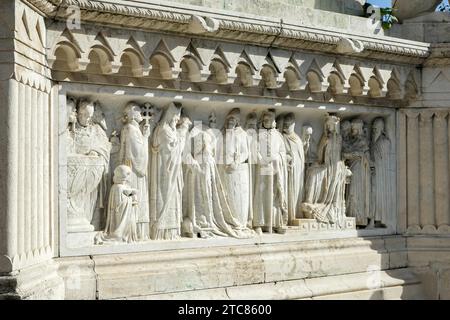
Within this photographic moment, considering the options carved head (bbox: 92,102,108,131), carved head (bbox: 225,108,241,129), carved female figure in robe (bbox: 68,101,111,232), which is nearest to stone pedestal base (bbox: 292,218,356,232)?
carved head (bbox: 225,108,241,129)

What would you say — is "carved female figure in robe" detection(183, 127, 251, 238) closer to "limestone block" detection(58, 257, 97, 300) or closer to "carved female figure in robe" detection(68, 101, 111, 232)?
"carved female figure in robe" detection(68, 101, 111, 232)

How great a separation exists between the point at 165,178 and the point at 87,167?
81 centimetres

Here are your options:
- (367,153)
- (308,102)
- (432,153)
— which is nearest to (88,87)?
(308,102)

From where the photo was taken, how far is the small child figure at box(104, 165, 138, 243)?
7.77 m

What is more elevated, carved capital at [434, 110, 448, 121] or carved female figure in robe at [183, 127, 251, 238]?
carved capital at [434, 110, 448, 121]

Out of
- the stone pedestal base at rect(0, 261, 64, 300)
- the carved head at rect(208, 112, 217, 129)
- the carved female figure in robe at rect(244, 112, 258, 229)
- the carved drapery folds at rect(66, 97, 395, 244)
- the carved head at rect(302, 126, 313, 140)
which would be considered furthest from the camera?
the carved head at rect(302, 126, 313, 140)

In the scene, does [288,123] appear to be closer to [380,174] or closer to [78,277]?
[380,174]

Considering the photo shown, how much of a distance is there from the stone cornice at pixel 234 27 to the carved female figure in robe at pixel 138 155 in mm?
805

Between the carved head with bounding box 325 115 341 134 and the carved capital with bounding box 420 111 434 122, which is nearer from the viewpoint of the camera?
the carved head with bounding box 325 115 341 134

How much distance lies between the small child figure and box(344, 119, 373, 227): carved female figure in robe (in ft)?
9.73

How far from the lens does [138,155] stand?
7.94m

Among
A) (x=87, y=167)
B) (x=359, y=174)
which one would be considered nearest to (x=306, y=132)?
(x=359, y=174)

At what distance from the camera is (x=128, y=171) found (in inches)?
309

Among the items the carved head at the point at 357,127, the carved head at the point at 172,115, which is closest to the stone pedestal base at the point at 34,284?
the carved head at the point at 172,115
